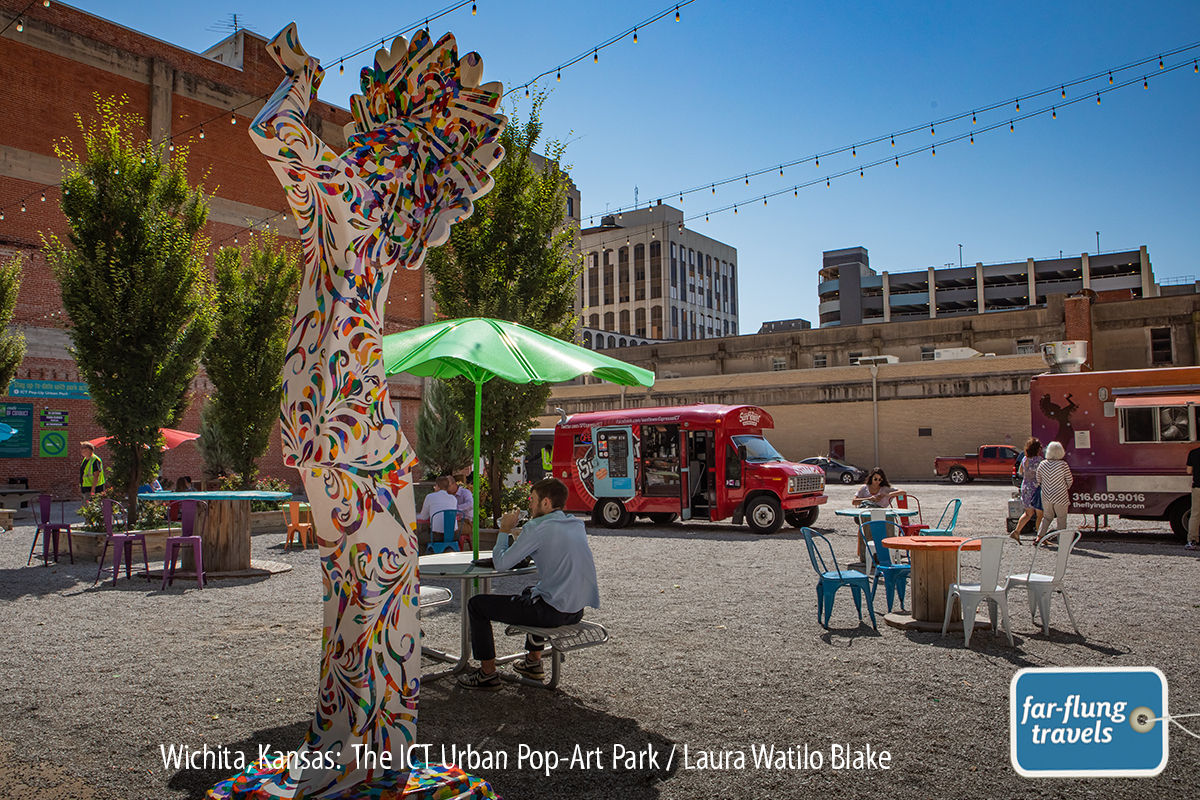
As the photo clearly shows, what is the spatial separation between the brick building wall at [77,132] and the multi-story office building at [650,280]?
157 ft

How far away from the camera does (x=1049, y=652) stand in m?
6.62

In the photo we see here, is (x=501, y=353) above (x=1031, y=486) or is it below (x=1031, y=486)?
above

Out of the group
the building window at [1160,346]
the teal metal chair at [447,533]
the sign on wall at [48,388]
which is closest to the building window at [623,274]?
the building window at [1160,346]

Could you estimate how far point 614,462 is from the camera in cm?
1836

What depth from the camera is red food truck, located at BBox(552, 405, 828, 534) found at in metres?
16.6

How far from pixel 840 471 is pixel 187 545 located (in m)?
27.7

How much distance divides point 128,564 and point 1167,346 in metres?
42.1

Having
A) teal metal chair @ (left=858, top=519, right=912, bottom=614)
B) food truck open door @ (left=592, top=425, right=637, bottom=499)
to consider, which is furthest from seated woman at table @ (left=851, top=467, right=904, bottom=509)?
food truck open door @ (left=592, top=425, right=637, bottom=499)

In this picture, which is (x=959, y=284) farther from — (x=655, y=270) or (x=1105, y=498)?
→ (x=1105, y=498)

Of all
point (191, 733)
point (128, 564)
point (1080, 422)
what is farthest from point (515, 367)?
point (1080, 422)

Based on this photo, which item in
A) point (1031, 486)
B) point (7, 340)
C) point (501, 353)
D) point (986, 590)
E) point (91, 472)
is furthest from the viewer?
point (7, 340)

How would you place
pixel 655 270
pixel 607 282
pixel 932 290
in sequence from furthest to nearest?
1. pixel 607 282
2. pixel 932 290
3. pixel 655 270

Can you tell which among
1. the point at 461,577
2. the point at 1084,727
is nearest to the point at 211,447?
the point at 461,577

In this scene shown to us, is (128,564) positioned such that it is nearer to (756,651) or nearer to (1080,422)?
(756,651)
